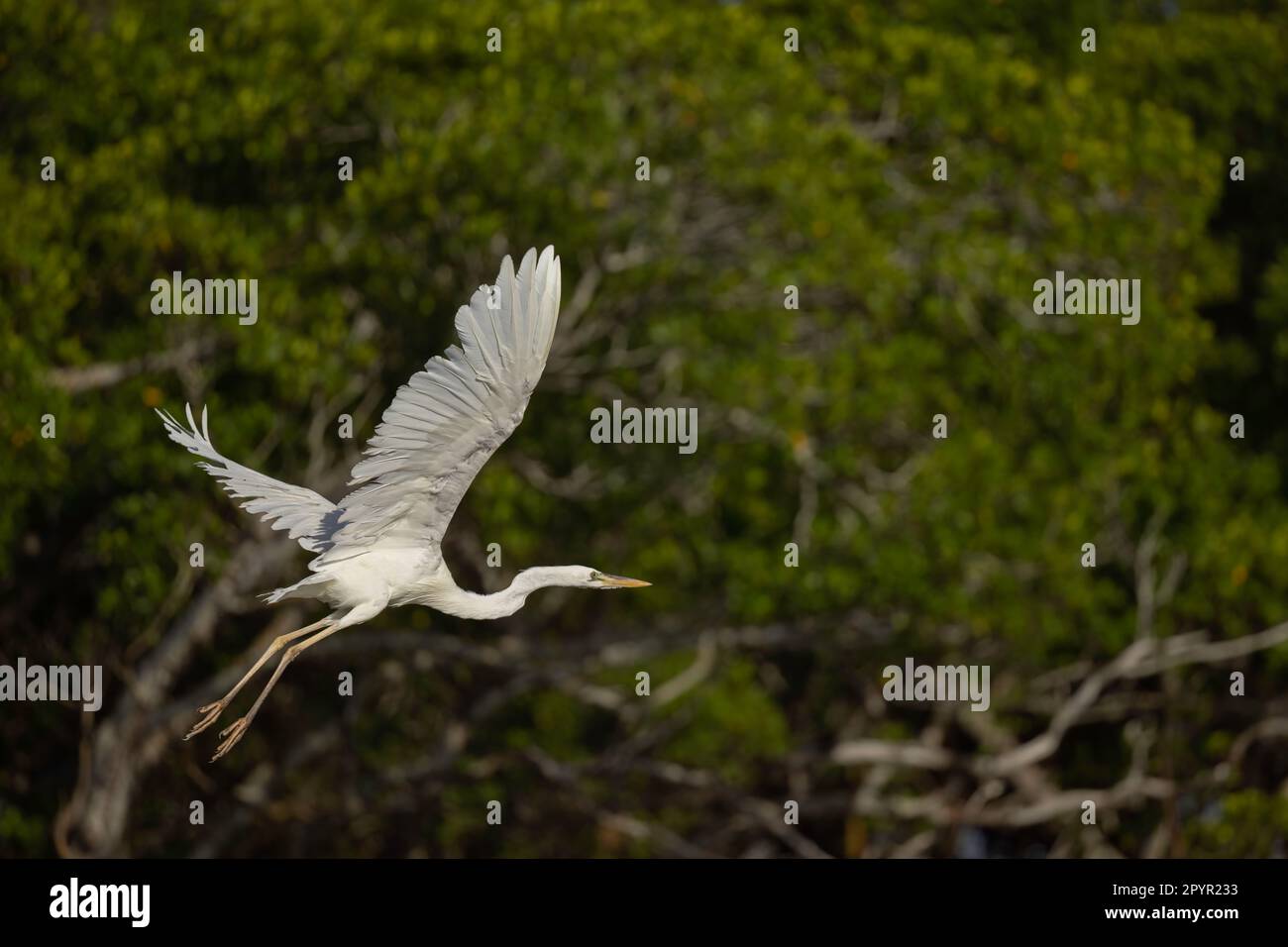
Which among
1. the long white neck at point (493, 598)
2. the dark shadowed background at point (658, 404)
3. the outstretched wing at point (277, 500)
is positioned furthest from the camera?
the dark shadowed background at point (658, 404)

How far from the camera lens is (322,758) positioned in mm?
17188

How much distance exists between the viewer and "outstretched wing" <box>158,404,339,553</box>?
9.16 meters

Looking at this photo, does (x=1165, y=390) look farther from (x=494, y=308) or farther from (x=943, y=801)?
(x=494, y=308)

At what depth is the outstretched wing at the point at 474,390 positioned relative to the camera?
800cm

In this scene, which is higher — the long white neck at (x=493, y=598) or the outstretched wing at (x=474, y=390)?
the outstretched wing at (x=474, y=390)

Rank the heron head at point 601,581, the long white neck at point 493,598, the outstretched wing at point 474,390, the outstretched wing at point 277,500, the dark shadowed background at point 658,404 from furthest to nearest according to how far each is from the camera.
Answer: the dark shadowed background at point 658,404
the heron head at point 601,581
the long white neck at point 493,598
the outstretched wing at point 277,500
the outstretched wing at point 474,390

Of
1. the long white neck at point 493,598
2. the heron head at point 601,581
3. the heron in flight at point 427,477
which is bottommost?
the long white neck at point 493,598

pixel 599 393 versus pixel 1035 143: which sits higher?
pixel 1035 143

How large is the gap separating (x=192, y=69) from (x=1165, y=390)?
26.3 feet

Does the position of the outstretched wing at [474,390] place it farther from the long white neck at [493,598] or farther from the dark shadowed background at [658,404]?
the dark shadowed background at [658,404]

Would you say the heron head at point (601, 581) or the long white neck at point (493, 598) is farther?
the heron head at point (601, 581)

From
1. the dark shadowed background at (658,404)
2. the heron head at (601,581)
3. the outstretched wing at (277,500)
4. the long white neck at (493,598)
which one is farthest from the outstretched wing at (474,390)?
the dark shadowed background at (658,404)
